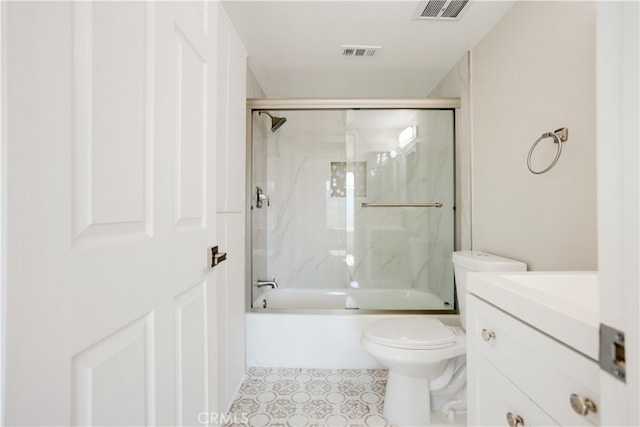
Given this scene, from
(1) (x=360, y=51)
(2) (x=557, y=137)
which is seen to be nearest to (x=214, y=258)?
(2) (x=557, y=137)

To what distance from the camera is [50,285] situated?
1.41 feet

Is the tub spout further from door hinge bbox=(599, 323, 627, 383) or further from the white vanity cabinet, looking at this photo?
door hinge bbox=(599, 323, 627, 383)

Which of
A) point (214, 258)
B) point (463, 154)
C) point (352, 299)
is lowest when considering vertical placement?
point (352, 299)

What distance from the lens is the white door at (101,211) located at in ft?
1.30

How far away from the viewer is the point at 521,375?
0.67 meters

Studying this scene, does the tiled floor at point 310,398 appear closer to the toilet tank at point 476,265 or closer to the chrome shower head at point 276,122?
the toilet tank at point 476,265

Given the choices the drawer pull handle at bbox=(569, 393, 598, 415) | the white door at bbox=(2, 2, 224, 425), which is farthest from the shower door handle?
the drawer pull handle at bbox=(569, 393, 598, 415)

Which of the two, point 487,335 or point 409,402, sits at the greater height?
point 487,335

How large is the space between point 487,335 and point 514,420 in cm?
18

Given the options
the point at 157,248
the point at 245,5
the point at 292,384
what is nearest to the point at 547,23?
the point at 245,5

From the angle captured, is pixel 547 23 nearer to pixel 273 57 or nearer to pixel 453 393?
pixel 273 57

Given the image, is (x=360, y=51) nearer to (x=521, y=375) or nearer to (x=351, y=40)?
(x=351, y=40)

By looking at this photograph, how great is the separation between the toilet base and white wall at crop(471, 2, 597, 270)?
31.6 inches

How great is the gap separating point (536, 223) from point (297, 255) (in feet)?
6.53
